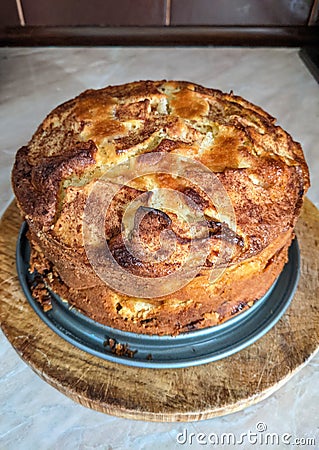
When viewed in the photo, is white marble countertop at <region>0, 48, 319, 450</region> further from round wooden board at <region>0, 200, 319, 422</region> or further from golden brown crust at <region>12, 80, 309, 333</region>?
golden brown crust at <region>12, 80, 309, 333</region>

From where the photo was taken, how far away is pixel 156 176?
1.19m

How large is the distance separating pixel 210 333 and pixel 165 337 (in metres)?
0.11

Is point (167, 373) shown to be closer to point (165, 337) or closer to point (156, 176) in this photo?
point (165, 337)

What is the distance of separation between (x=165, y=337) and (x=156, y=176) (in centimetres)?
37

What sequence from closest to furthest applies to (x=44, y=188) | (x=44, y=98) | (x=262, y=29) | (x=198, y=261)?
1. (x=198, y=261)
2. (x=44, y=188)
3. (x=44, y=98)
4. (x=262, y=29)

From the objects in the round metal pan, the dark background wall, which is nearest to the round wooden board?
the round metal pan

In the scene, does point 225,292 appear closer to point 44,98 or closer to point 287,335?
point 287,335

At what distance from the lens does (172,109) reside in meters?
1.38

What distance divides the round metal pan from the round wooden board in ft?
0.05

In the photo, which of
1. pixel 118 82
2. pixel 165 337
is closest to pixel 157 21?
pixel 118 82

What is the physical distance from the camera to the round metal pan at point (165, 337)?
47.5 inches

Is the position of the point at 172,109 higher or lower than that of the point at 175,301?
higher

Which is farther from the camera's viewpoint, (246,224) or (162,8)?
(162,8)

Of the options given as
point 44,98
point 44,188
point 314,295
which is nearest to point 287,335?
point 314,295
